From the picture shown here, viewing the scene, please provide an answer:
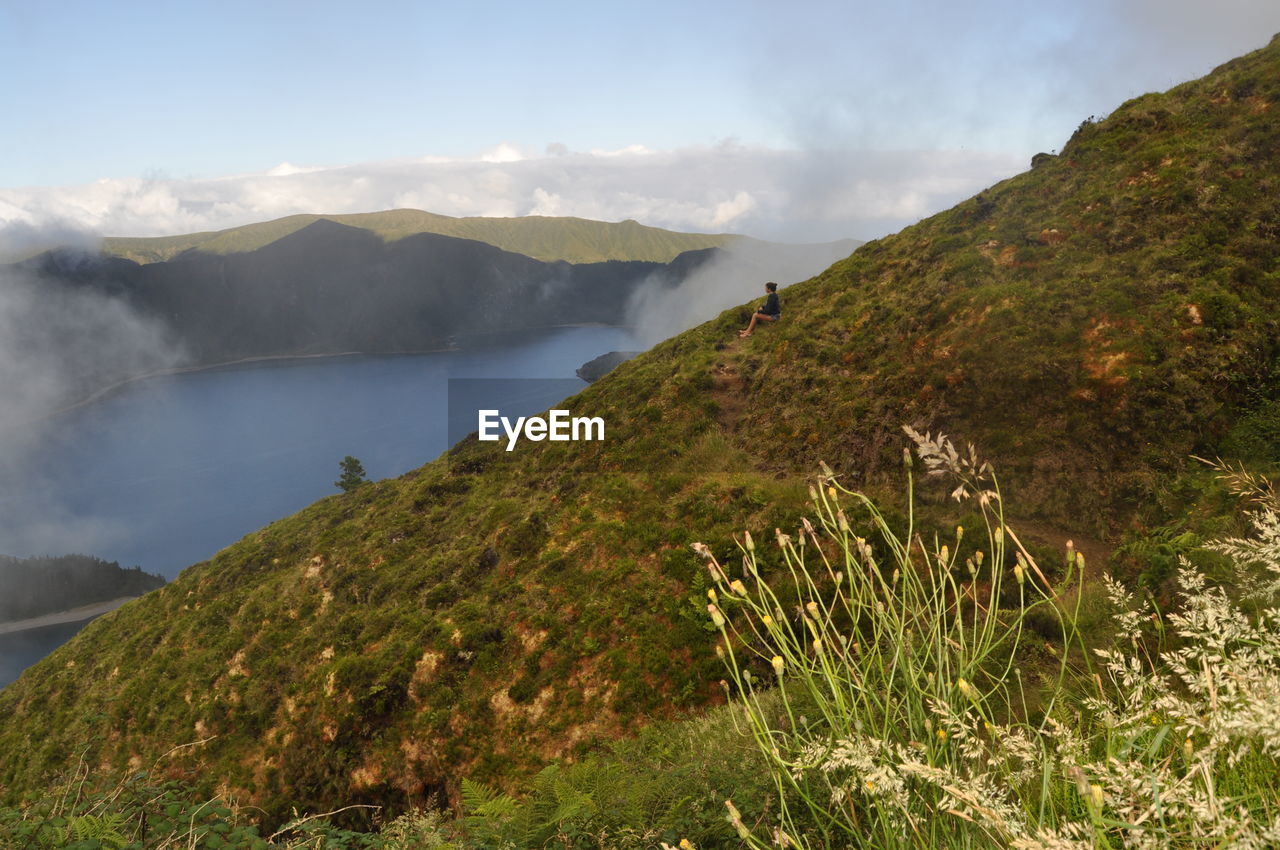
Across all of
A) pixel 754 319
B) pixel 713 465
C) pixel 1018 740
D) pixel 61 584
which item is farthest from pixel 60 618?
pixel 1018 740

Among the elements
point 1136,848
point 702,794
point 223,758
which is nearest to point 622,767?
point 702,794

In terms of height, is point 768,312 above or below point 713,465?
above

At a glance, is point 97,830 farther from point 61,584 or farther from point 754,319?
point 61,584

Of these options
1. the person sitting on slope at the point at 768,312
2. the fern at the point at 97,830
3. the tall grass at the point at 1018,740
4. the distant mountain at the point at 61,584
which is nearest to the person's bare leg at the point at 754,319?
the person sitting on slope at the point at 768,312

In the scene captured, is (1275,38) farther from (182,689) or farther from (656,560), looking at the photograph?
(182,689)

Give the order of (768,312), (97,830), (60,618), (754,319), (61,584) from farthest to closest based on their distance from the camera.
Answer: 1. (61,584)
2. (60,618)
3. (754,319)
4. (768,312)
5. (97,830)

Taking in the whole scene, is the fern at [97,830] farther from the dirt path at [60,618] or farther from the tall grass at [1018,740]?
the dirt path at [60,618]
